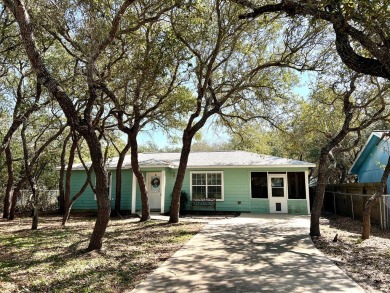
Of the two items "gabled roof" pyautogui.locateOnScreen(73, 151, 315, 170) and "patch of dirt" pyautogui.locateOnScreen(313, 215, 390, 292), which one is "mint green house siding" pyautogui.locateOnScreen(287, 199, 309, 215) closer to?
"gabled roof" pyautogui.locateOnScreen(73, 151, 315, 170)

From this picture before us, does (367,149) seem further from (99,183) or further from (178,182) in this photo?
(99,183)

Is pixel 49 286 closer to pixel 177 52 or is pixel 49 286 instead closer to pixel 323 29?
pixel 177 52

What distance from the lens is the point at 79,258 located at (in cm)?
638

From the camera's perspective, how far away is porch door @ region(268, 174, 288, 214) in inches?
637

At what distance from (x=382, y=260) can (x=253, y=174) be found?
33.6 feet

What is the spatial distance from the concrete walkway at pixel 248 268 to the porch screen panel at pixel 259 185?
24.0 ft

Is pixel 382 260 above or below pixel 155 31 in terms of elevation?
below

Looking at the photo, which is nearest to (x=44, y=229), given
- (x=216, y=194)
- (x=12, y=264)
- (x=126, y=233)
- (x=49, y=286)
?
(x=126, y=233)

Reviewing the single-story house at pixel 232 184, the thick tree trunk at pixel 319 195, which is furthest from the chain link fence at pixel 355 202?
the thick tree trunk at pixel 319 195

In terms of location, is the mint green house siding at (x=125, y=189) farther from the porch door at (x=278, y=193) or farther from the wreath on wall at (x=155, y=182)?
the porch door at (x=278, y=193)

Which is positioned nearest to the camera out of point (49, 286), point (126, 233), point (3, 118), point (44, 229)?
point (49, 286)

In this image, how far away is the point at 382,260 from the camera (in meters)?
6.45

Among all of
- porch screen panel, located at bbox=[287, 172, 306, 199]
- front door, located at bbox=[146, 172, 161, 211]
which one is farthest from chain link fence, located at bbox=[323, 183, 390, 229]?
front door, located at bbox=[146, 172, 161, 211]

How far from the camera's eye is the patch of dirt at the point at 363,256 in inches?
201
